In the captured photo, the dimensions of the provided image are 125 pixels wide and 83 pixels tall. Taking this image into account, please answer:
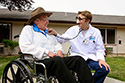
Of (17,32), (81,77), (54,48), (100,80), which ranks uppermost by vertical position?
(54,48)

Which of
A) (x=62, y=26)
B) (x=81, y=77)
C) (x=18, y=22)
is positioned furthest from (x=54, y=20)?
(x=81, y=77)

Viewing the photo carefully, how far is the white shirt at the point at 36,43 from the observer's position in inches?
110

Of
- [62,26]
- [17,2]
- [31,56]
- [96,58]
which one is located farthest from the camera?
[62,26]

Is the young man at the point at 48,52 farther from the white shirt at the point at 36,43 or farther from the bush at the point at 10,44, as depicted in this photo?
the bush at the point at 10,44

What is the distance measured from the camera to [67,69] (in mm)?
2488

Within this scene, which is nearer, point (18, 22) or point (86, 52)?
point (86, 52)

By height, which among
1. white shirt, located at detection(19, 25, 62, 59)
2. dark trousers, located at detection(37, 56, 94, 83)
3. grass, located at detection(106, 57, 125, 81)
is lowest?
grass, located at detection(106, 57, 125, 81)

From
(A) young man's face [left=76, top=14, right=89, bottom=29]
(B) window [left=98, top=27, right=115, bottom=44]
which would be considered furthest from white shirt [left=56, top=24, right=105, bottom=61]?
(B) window [left=98, top=27, right=115, bottom=44]

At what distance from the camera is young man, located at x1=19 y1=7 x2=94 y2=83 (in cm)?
249

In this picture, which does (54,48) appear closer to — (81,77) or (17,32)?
(81,77)

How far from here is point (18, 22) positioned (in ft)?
42.8

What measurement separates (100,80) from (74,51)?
68 cm

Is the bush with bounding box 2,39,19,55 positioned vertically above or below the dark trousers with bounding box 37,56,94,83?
below

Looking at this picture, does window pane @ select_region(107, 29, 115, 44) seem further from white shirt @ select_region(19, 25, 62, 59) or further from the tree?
white shirt @ select_region(19, 25, 62, 59)
